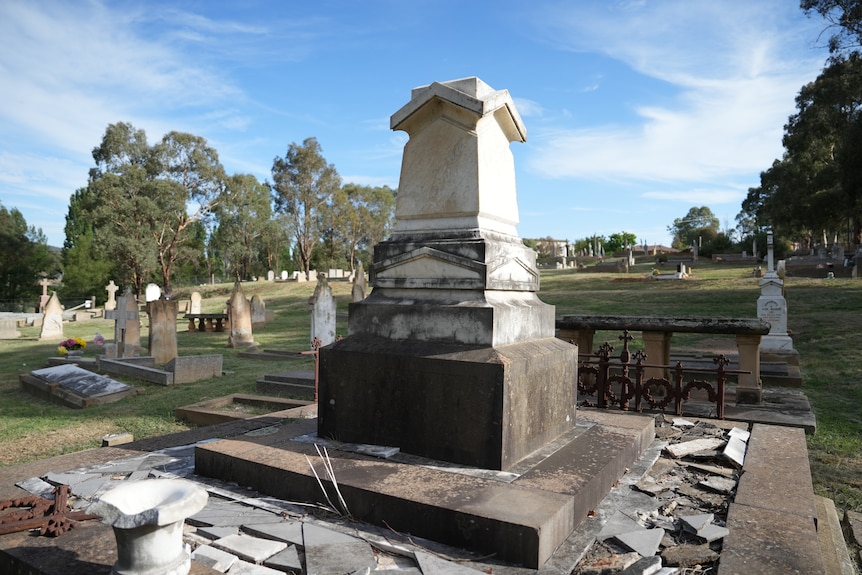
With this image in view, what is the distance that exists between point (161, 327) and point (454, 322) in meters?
11.3

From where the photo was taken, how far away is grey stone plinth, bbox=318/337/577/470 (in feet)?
11.6

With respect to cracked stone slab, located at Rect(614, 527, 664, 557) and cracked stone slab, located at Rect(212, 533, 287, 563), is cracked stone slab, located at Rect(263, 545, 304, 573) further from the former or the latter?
cracked stone slab, located at Rect(614, 527, 664, 557)

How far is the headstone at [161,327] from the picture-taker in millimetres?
12945

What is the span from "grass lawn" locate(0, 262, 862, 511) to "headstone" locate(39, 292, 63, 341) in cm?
71

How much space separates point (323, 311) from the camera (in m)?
14.0

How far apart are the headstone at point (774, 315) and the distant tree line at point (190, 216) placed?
39.6 m

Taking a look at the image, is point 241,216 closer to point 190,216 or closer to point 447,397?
point 190,216

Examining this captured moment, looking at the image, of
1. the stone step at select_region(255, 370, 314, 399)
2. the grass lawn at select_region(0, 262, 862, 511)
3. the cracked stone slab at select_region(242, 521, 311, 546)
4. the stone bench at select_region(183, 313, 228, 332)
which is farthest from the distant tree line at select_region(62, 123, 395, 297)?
the cracked stone slab at select_region(242, 521, 311, 546)

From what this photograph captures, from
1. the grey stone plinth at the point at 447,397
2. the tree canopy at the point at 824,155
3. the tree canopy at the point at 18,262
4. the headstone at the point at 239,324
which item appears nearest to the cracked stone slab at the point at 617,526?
the grey stone plinth at the point at 447,397

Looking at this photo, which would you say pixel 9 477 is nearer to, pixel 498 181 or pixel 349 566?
pixel 349 566

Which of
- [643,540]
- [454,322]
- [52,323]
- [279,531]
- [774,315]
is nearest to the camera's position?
[643,540]

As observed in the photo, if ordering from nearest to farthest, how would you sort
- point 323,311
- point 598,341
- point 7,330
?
point 323,311 → point 598,341 → point 7,330

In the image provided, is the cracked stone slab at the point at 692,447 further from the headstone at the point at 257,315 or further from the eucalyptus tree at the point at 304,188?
the eucalyptus tree at the point at 304,188

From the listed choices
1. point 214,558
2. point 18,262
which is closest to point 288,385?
point 214,558
